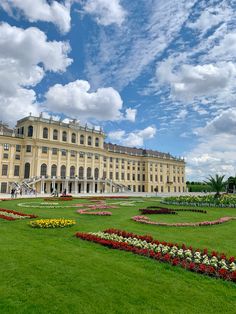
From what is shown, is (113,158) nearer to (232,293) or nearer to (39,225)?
(39,225)

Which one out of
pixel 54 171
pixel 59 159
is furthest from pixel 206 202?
pixel 59 159

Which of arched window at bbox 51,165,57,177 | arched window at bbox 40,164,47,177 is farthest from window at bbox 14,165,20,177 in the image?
arched window at bbox 51,165,57,177

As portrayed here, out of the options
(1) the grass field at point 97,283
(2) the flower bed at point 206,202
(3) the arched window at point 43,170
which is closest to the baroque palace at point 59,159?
(3) the arched window at point 43,170

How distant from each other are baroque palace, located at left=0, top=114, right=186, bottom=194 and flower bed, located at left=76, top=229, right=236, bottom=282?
38.8 meters

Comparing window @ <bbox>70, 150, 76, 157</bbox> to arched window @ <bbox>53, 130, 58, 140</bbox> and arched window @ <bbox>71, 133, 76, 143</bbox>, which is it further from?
arched window @ <bbox>53, 130, 58, 140</bbox>

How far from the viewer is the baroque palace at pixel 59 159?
53.7 m

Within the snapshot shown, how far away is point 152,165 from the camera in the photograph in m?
85.8

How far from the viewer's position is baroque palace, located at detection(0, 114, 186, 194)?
2114 inches

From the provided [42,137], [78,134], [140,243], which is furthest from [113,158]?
[140,243]

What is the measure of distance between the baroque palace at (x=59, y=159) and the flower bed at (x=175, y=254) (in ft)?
127

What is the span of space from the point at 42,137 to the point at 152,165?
40087mm

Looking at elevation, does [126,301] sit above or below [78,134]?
below

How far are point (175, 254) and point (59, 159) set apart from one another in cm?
5370

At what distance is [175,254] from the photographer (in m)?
8.21
